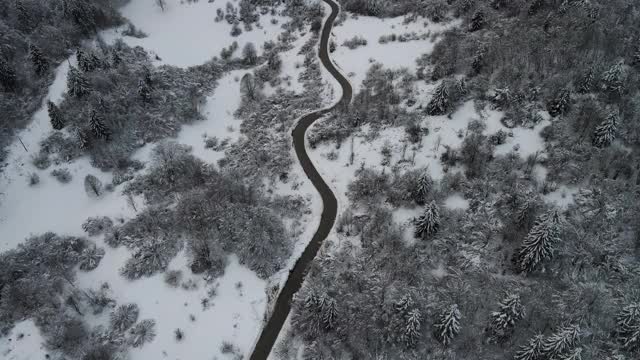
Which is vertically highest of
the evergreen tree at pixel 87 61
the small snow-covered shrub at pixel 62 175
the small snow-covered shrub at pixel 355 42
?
the evergreen tree at pixel 87 61

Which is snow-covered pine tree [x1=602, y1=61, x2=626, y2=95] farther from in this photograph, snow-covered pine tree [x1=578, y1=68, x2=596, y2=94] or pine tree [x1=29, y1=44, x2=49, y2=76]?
pine tree [x1=29, y1=44, x2=49, y2=76]

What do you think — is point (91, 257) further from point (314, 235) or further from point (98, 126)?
point (314, 235)

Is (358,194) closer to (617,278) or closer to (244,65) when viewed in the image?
(617,278)

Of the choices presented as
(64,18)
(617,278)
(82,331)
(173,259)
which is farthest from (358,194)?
(64,18)

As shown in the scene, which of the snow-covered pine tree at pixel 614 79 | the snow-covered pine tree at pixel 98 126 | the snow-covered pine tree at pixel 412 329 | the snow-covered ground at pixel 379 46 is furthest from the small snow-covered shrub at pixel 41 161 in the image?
the snow-covered pine tree at pixel 614 79

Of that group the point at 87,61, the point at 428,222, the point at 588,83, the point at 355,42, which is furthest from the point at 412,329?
the point at 87,61

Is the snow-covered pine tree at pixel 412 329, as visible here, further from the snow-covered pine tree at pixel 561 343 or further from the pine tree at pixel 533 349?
the snow-covered pine tree at pixel 561 343
